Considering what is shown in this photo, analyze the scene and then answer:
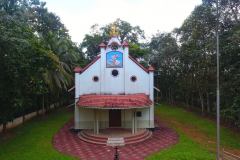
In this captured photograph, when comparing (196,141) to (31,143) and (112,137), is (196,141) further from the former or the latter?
(31,143)

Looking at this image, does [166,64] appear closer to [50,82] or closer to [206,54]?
[206,54]

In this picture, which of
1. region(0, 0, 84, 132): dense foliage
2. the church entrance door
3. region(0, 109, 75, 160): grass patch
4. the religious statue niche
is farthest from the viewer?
the church entrance door

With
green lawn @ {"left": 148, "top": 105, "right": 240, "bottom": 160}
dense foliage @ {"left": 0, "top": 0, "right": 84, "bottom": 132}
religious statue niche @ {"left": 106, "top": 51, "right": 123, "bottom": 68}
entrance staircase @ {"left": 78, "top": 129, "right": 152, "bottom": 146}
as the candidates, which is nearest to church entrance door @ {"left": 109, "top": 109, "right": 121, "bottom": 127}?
entrance staircase @ {"left": 78, "top": 129, "right": 152, "bottom": 146}

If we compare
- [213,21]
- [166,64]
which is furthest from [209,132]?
[166,64]

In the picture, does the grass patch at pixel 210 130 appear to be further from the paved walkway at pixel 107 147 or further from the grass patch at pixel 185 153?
the paved walkway at pixel 107 147

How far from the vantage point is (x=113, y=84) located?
2580 centimetres

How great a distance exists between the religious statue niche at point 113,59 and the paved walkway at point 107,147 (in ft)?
22.2

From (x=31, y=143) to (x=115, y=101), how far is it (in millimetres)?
6930

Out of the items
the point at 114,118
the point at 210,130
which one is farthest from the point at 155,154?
the point at 210,130

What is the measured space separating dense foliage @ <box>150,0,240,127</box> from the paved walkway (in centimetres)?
509

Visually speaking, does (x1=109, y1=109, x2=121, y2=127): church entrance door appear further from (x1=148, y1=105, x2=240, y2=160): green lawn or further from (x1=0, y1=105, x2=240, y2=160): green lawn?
(x1=148, y1=105, x2=240, y2=160): green lawn

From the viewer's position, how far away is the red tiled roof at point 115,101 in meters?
22.3

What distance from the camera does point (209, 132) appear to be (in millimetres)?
24375

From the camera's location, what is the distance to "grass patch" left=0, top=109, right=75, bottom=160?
57.1 ft
